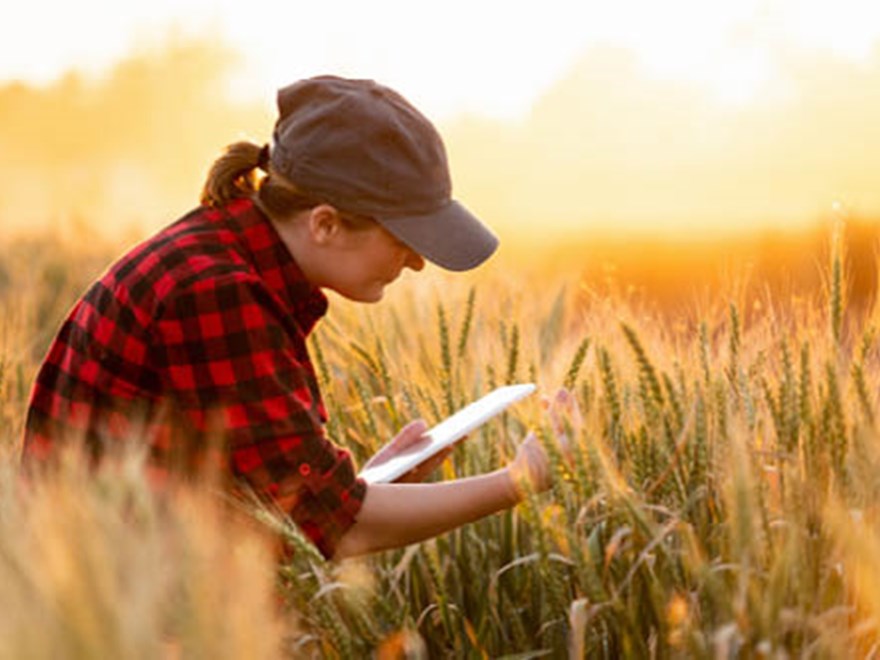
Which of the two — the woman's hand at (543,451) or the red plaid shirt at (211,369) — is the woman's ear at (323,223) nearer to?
the red plaid shirt at (211,369)

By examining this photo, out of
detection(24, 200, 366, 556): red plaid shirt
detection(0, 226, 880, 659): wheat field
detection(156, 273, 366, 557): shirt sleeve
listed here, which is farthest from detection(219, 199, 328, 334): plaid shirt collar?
detection(0, 226, 880, 659): wheat field

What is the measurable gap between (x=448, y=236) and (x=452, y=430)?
1.05ft

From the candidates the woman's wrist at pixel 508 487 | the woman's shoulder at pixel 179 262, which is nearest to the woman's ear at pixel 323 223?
the woman's shoulder at pixel 179 262

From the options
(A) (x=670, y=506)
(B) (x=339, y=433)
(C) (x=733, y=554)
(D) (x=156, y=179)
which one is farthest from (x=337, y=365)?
(D) (x=156, y=179)

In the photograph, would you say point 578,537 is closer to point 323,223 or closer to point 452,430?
point 452,430

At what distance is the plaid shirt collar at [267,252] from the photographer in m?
2.05

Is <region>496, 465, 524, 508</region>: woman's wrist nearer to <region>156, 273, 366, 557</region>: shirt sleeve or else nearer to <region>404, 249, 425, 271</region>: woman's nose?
<region>156, 273, 366, 557</region>: shirt sleeve

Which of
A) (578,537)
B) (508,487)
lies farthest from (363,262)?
(578,537)

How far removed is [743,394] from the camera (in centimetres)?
191

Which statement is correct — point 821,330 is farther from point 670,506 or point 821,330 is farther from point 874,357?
point 670,506

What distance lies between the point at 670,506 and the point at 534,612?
0.27 metres

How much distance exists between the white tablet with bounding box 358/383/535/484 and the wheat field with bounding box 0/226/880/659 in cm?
5

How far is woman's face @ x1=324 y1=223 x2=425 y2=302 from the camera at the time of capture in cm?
210

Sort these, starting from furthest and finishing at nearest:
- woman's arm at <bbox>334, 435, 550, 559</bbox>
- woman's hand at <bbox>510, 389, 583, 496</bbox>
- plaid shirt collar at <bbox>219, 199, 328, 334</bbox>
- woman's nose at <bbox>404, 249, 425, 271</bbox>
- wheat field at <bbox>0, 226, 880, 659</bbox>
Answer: woman's nose at <bbox>404, 249, 425, 271</bbox>
plaid shirt collar at <bbox>219, 199, 328, 334</bbox>
woman's arm at <bbox>334, 435, 550, 559</bbox>
woman's hand at <bbox>510, 389, 583, 496</bbox>
wheat field at <bbox>0, 226, 880, 659</bbox>
